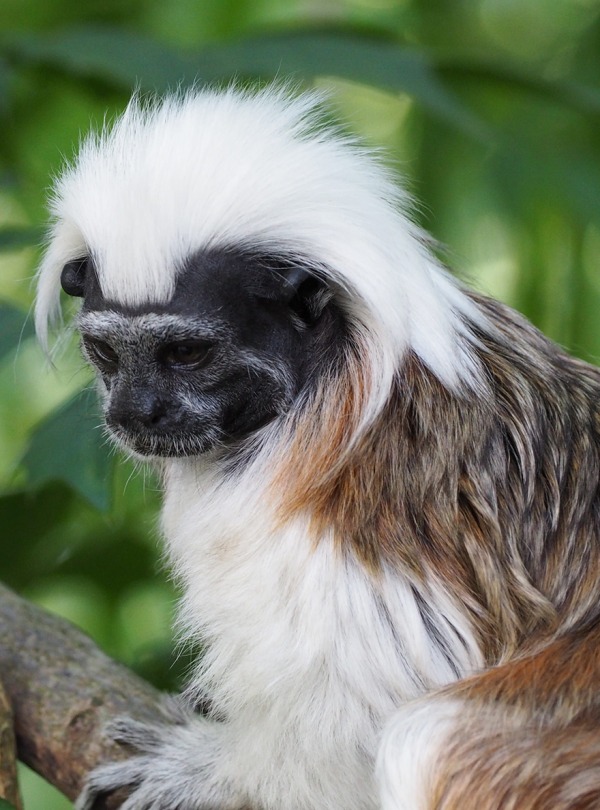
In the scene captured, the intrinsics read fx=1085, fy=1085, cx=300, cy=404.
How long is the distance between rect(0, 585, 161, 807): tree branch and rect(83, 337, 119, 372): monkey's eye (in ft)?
2.84

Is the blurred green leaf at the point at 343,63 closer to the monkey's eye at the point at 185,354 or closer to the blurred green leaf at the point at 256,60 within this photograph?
the blurred green leaf at the point at 256,60

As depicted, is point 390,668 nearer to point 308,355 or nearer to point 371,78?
point 308,355

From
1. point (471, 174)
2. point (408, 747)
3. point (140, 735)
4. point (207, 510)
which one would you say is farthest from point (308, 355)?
point (471, 174)

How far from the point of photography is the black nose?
2307mm

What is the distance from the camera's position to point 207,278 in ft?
7.52

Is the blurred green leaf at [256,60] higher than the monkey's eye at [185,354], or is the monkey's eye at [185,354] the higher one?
the blurred green leaf at [256,60]

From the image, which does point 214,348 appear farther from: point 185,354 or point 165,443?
point 165,443

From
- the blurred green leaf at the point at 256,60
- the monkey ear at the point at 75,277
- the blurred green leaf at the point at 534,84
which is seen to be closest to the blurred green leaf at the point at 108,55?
the blurred green leaf at the point at 256,60

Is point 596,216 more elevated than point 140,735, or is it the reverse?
point 596,216

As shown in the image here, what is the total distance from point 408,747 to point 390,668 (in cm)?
18

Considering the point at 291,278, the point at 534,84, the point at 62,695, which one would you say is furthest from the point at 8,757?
the point at 534,84

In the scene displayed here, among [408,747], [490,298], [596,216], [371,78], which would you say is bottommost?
[408,747]

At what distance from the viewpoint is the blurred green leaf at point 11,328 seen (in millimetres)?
2736

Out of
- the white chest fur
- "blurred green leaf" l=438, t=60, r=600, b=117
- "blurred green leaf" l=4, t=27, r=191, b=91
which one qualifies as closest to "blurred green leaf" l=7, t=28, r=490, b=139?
"blurred green leaf" l=4, t=27, r=191, b=91
